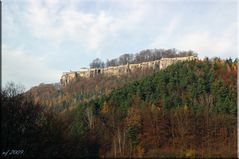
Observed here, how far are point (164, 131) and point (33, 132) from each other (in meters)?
27.2

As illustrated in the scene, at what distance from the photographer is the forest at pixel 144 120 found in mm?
27702

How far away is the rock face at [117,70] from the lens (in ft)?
300

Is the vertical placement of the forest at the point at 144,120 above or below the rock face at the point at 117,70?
below

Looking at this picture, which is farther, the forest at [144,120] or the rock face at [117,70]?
the rock face at [117,70]

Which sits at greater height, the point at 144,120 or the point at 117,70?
the point at 117,70

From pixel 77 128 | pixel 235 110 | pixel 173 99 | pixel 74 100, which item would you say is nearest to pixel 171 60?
pixel 74 100

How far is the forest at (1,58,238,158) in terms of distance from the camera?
2770 centimetres

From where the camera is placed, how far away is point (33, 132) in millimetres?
26828

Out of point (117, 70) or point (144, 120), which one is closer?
point (144, 120)

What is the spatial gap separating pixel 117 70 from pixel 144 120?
4536 cm

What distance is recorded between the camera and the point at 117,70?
96.9 metres

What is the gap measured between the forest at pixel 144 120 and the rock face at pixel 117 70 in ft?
61.2

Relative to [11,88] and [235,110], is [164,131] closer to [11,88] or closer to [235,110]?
[235,110]

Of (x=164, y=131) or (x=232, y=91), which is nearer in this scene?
(x=164, y=131)
